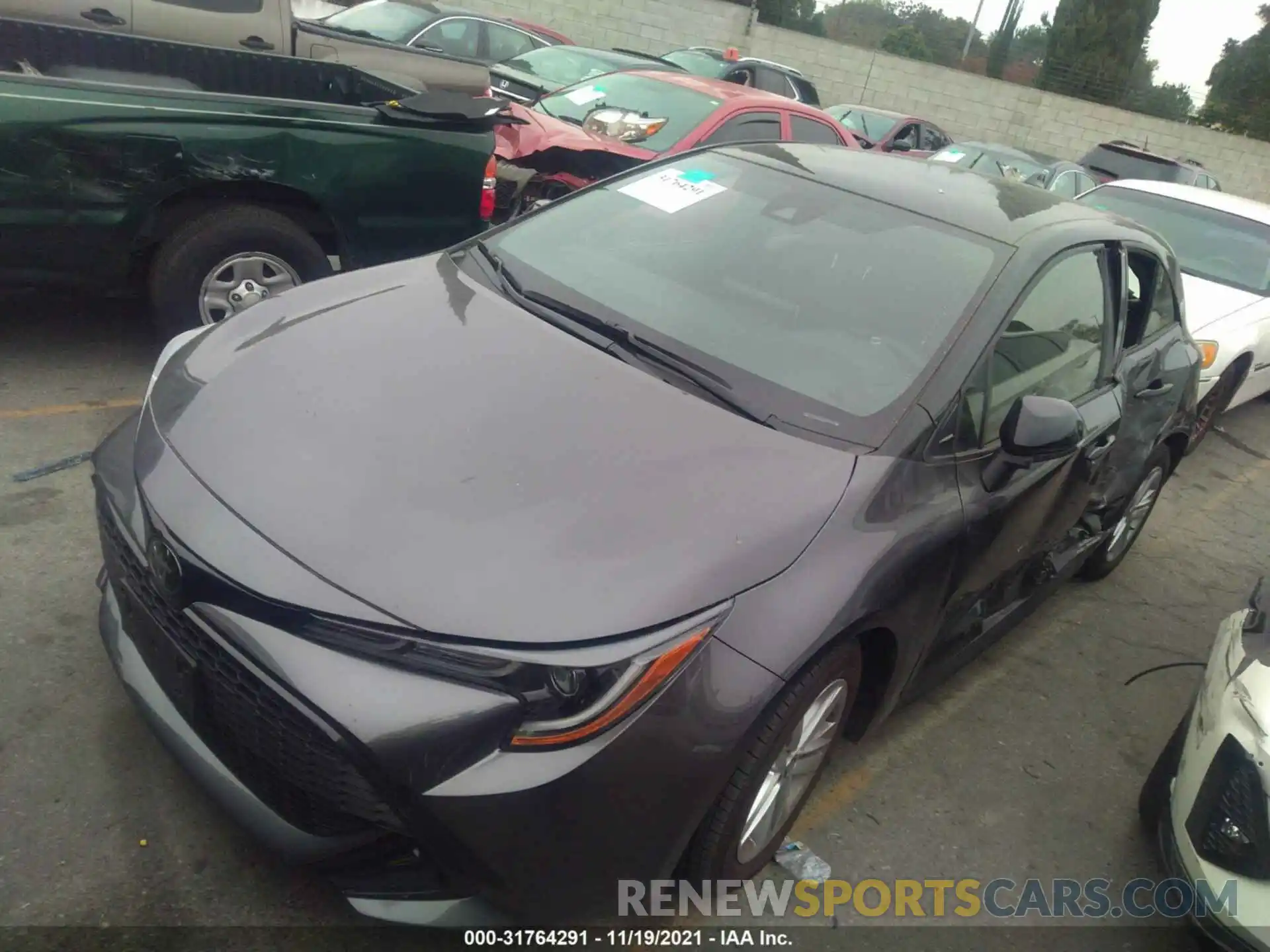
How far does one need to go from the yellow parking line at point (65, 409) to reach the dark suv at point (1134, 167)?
12901mm

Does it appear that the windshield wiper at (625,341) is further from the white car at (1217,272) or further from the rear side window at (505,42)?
the rear side window at (505,42)

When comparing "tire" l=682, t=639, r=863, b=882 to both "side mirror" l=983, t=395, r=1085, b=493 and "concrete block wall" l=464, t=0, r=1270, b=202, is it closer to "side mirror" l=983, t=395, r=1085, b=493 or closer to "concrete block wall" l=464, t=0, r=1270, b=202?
"side mirror" l=983, t=395, r=1085, b=493

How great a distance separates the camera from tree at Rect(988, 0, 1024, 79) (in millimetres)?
25766

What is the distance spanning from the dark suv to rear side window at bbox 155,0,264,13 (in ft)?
36.8

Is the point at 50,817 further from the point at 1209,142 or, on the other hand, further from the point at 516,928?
the point at 1209,142

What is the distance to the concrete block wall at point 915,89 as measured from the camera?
797 inches

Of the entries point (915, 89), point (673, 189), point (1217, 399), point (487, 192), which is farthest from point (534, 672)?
point (915, 89)

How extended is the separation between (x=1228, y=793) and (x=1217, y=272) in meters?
5.73

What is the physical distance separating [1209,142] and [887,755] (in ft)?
83.9

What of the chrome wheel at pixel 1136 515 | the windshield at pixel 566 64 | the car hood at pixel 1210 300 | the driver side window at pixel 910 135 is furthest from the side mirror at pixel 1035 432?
the driver side window at pixel 910 135

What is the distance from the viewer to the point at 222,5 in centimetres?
612

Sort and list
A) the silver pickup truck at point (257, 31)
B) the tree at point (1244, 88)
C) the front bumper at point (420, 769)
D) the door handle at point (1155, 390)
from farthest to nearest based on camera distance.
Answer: the tree at point (1244, 88) → the silver pickup truck at point (257, 31) → the door handle at point (1155, 390) → the front bumper at point (420, 769)

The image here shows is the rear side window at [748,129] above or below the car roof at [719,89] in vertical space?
below

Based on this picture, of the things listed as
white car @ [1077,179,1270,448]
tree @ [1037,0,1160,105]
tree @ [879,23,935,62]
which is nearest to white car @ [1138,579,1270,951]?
white car @ [1077,179,1270,448]
